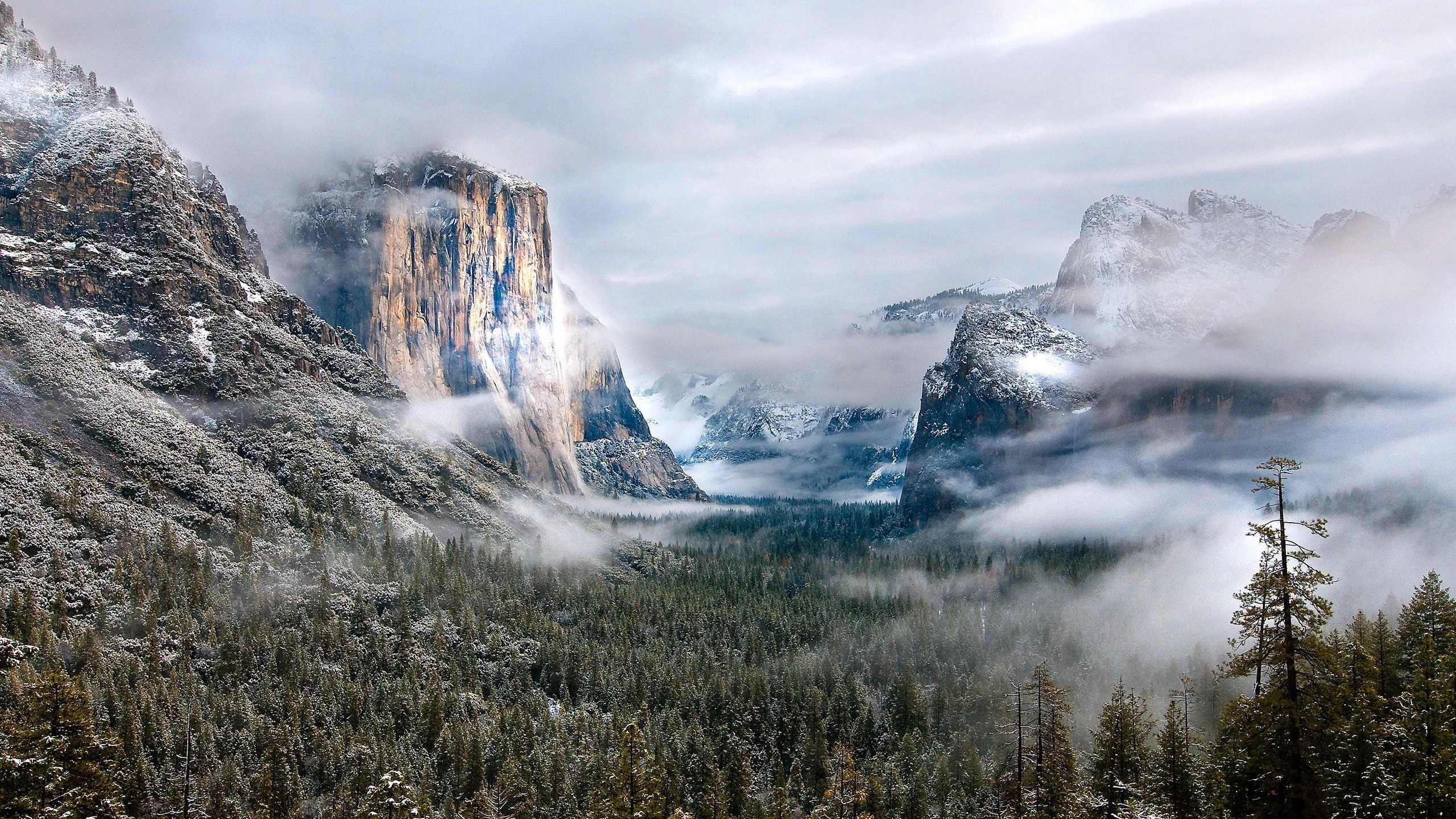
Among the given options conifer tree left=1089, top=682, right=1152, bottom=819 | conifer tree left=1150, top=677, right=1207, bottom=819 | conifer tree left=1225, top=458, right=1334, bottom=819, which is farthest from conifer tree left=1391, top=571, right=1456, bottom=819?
conifer tree left=1089, top=682, right=1152, bottom=819

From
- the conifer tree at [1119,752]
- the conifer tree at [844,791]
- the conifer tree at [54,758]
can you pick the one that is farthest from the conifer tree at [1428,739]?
the conifer tree at [54,758]

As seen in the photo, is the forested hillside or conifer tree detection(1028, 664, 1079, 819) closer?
the forested hillside

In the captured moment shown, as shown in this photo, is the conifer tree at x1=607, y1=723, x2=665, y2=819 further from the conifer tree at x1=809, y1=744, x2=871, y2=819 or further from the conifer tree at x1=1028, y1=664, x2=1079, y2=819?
the conifer tree at x1=1028, y1=664, x2=1079, y2=819

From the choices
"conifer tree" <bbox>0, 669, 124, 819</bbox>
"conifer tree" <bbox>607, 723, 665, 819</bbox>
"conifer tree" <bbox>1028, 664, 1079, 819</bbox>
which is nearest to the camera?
"conifer tree" <bbox>0, 669, 124, 819</bbox>

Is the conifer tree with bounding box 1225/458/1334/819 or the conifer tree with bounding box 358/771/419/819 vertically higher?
the conifer tree with bounding box 1225/458/1334/819

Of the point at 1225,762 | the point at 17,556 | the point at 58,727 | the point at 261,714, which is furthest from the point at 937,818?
the point at 17,556

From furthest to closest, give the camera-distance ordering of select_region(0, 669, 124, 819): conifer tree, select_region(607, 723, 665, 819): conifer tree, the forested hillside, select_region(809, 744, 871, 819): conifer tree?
select_region(809, 744, 871, 819): conifer tree
select_region(607, 723, 665, 819): conifer tree
the forested hillside
select_region(0, 669, 124, 819): conifer tree

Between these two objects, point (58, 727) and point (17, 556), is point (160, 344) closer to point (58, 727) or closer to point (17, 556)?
point (17, 556)

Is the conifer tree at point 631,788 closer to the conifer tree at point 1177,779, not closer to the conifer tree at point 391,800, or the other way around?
the conifer tree at point 391,800

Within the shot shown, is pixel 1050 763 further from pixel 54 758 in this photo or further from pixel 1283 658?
pixel 54 758

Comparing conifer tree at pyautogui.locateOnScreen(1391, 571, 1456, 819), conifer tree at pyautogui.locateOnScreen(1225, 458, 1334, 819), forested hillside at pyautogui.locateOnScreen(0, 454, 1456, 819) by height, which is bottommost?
forested hillside at pyautogui.locateOnScreen(0, 454, 1456, 819)

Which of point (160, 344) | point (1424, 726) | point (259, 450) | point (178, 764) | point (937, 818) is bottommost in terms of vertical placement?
point (937, 818)
